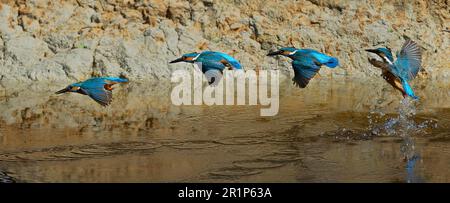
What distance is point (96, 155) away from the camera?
625cm

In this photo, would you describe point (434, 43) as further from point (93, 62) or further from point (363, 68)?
point (93, 62)

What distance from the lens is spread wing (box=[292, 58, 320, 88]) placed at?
257 inches

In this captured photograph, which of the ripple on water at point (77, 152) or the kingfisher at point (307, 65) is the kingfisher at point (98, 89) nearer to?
the ripple on water at point (77, 152)

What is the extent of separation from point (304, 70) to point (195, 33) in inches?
162

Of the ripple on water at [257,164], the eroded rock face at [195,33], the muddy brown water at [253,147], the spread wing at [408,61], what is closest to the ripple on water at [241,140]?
the muddy brown water at [253,147]

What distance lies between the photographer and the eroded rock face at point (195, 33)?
33.0 ft

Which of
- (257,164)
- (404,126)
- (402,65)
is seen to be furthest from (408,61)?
(257,164)

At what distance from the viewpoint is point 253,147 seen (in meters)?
6.49

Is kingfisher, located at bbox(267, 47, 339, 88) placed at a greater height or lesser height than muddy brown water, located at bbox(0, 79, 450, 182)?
greater

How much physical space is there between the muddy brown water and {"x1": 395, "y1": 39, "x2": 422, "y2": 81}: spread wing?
1.67ft

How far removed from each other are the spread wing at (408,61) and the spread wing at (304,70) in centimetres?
94

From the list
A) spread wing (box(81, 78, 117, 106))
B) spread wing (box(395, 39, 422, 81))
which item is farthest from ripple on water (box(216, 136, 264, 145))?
spread wing (box(395, 39, 422, 81))

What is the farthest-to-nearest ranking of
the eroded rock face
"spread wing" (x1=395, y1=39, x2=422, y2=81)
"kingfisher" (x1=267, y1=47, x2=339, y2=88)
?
the eroded rock face < "spread wing" (x1=395, y1=39, x2=422, y2=81) < "kingfisher" (x1=267, y1=47, x2=339, y2=88)

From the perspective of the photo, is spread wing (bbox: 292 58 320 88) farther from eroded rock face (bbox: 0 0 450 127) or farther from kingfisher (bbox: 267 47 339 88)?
eroded rock face (bbox: 0 0 450 127)
